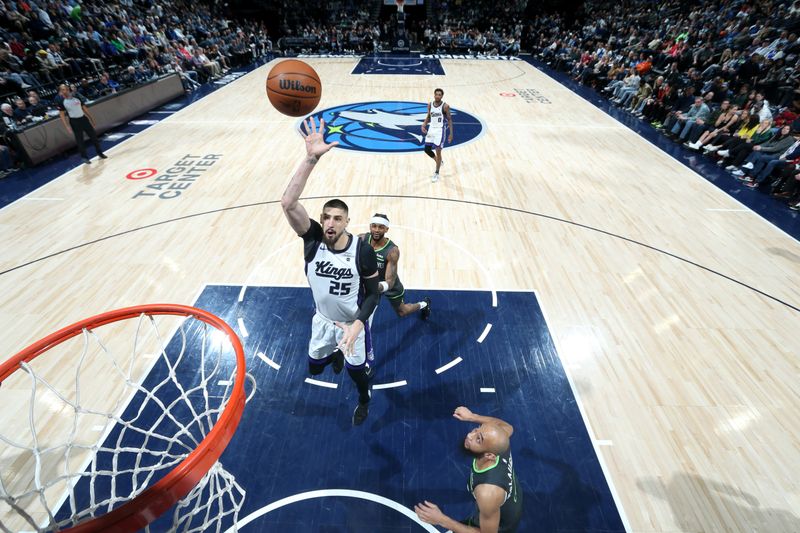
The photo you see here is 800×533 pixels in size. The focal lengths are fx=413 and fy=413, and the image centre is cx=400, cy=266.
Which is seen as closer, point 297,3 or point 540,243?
point 540,243

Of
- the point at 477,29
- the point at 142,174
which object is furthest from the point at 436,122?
the point at 477,29

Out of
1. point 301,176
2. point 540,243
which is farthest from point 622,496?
point 540,243

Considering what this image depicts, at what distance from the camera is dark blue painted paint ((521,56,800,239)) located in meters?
7.59

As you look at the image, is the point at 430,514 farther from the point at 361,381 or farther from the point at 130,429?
the point at 130,429

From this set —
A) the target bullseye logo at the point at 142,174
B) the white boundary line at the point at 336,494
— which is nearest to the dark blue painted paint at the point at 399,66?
the target bullseye logo at the point at 142,174

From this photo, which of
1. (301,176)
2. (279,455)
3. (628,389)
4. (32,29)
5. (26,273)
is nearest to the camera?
(301,176)

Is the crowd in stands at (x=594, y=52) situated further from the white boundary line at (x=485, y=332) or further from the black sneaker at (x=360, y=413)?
the black sneaker at (x=360, y=413)

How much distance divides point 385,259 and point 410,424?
5.40ft

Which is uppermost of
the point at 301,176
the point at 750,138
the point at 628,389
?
the point at 301,176

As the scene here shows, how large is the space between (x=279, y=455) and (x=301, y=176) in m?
2.50

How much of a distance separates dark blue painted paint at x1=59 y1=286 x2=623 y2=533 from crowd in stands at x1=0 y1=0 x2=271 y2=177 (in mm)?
9092

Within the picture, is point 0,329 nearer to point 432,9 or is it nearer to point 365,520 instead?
point 365,520

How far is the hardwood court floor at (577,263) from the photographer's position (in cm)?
384

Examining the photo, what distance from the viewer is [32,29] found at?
13352 mm
